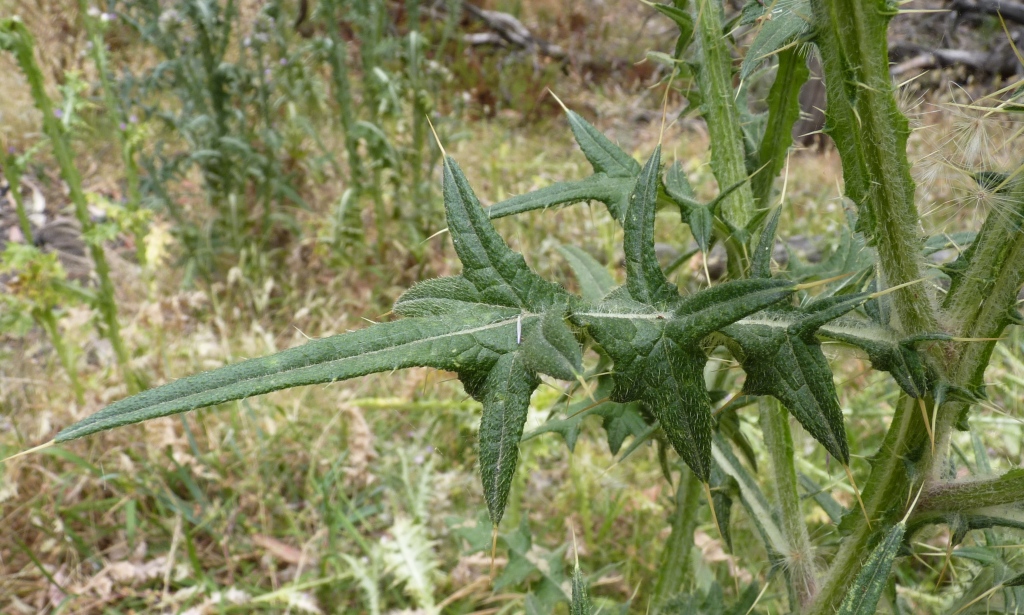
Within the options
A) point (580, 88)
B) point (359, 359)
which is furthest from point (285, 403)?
point (580, 88)

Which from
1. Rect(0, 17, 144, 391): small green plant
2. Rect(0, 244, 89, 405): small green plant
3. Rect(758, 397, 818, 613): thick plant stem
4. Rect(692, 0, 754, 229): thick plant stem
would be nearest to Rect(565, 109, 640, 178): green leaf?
Rect(692, 0, 754, 229): thick plant stem

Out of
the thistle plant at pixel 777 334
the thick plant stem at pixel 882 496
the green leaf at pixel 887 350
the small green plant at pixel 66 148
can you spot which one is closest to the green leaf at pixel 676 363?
the thistle plant at pixel 777 334

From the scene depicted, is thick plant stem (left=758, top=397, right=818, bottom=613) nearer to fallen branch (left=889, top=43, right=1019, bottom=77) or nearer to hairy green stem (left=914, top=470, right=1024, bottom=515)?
hairy green stem (left=914, top=470, right=1024, bottom=515)

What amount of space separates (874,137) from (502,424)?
0.43 meters

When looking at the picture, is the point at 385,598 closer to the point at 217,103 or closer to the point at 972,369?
the point at 972,369

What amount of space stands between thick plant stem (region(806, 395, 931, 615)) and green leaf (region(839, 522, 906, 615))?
0.10 m

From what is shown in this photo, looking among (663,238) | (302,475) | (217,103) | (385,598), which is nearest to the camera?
(385,598)

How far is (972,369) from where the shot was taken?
0.67 m

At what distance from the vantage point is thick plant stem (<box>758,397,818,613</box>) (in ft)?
2.94

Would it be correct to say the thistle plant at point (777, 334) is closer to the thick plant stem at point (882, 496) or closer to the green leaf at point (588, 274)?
the thick plant stem at point (882, 496)

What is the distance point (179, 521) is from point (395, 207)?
2.32 metres

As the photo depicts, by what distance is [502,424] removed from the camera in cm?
58

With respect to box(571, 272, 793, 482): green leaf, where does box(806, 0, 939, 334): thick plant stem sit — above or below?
above

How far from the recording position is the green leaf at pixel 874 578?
642 mm
